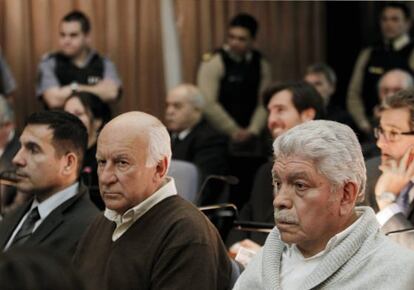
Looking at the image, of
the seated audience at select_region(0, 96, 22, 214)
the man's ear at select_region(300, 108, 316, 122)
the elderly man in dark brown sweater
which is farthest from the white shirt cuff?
the seated audience at select_region(0, 96, 22, 214)

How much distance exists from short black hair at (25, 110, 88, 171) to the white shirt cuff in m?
1.27

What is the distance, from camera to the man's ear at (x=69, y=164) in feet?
13.0

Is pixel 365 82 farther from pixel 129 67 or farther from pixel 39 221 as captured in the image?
pixel 39 221

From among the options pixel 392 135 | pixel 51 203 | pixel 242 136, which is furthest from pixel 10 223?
pixel 242 136

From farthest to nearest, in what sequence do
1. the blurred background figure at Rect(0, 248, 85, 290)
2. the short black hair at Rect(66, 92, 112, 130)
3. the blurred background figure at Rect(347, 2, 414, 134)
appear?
1. the blurred background figure at Rect(347, 2, 414, 134)
2. the short black hair at Rect(66, 92, 112, 130)
3. the blurred background figure at Rect(0, 248, 85, 290)

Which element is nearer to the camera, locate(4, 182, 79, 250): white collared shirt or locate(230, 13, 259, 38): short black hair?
locate(4, 182, 79, 250): white collared shirt

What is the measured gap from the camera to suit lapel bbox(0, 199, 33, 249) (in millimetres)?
3932

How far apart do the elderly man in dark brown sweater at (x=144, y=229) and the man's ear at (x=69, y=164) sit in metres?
0.58

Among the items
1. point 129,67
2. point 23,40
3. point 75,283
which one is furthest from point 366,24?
point 75,283

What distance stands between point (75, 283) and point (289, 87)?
3487 mm

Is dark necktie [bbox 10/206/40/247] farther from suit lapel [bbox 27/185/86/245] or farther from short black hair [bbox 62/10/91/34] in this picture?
short black hair [bbox 62/10/91/34]

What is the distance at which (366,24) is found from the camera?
7711mm

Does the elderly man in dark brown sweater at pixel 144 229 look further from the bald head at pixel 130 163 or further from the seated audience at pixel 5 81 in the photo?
the seated audience at pixel 5 81

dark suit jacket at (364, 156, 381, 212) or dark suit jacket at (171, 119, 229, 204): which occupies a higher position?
dark suit jacket at (364, 156, 381, 212)
